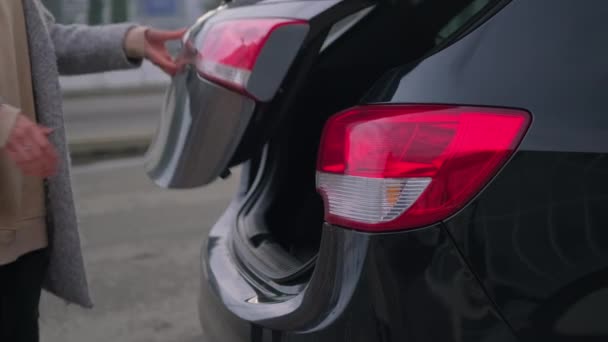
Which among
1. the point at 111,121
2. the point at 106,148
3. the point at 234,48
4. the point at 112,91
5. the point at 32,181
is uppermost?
the point at 234,48

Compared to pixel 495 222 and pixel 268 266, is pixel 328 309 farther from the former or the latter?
pixel 268 266

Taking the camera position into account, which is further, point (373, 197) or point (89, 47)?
point (89, 47)

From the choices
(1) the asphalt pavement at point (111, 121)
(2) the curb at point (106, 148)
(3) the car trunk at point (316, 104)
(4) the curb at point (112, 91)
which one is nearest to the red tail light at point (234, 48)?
(3) the car trunk at point (316, 104)

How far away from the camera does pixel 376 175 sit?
1.50 metres

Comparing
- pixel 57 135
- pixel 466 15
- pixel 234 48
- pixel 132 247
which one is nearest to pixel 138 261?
pixel 132 247

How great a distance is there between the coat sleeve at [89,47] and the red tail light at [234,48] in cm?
27

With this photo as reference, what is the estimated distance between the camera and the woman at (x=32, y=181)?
1.68m

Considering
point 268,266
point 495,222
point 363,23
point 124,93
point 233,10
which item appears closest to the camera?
point 495,222

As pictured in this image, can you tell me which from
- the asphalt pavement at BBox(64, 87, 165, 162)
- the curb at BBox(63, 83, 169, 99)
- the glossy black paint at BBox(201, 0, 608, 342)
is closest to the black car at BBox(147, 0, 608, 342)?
the glossy black paint at BBox(201, 0, 608, 342)

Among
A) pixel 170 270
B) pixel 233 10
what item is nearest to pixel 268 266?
pixel 233 10

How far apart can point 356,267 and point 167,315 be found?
7.23 ft

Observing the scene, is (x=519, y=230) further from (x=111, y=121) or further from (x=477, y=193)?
(x=111, y=121)

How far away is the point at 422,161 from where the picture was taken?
1.47 meters

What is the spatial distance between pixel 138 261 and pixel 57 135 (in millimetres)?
2383
